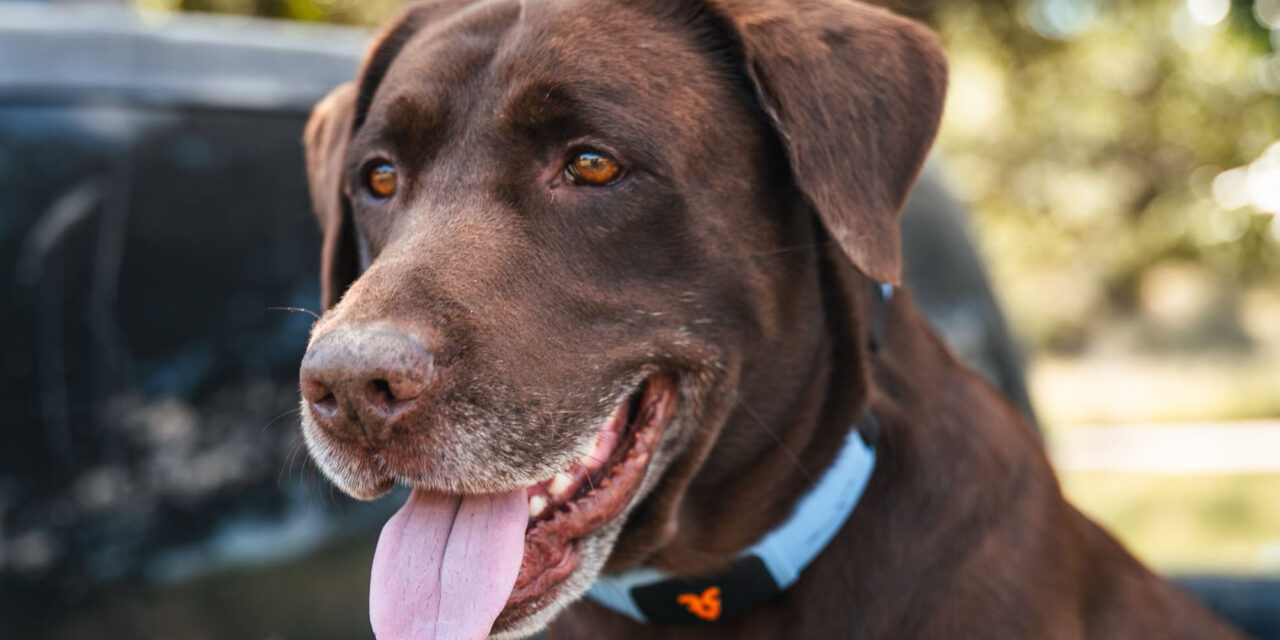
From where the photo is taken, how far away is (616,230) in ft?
7.20

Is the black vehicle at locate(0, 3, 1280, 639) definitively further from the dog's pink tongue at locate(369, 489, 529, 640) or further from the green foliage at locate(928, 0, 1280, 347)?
the green foliage at locate(928, 0, 1280, 347)

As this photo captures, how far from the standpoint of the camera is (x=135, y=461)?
242 cm

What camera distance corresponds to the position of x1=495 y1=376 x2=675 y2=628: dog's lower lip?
2.11m

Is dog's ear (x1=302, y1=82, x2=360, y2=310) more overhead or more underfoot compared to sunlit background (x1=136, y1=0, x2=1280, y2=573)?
more overhead

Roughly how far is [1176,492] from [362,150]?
39.1 ft

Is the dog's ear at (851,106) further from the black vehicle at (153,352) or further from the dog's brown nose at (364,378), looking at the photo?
the black vehicle at (153,352)

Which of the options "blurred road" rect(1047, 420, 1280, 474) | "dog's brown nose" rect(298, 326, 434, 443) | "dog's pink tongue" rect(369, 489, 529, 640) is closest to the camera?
"dog's brown nose" rect(298, 326, 434, 443)

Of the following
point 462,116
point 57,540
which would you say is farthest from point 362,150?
point 57,540

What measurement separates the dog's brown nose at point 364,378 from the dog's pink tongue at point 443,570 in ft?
0.76

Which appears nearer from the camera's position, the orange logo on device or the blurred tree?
the orange logo on device

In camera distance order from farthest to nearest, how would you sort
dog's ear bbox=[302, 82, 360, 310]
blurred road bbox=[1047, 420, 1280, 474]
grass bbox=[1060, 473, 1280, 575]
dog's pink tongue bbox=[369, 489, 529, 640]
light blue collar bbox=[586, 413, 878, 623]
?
blurred road bbox=[1047, 420, 1280, 474] → grass bbox=[1060, 473, 1280, 575] → dog's ear bbox=[302, 82, 360, 310] → light blue collar bbox=[586, 413, 878, 623] → dog's pink tongue bbox=[369, 489, 529, 640]

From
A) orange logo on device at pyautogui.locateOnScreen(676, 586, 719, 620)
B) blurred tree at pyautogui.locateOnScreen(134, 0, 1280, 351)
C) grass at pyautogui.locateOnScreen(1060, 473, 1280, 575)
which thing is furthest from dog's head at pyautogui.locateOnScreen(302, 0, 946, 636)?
blurred tree at pyautogui.locateOnScreen(134, 0, 1280, 351)

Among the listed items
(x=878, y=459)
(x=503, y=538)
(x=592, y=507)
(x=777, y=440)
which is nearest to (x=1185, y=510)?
(x=878, y=459)

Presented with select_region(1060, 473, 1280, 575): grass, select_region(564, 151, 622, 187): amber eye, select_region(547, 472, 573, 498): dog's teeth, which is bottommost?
select_region(1060, 473, 1280, 575): grass
